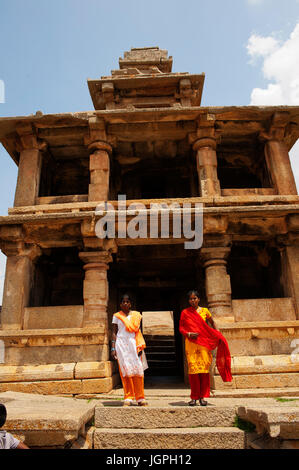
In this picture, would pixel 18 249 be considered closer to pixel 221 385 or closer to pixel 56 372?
pixel 56 372

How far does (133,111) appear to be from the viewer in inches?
304

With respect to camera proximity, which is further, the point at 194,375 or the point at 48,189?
the point at 48,189

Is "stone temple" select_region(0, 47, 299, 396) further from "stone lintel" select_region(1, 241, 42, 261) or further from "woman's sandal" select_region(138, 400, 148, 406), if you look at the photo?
"woman's sandal" select_region(138, 400, 148, 406)

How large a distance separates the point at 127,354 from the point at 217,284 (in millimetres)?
2597

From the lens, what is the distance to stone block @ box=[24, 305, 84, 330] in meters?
6.59

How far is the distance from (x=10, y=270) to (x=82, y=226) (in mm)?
1831

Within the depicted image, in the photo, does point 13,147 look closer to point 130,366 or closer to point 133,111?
point 133,111

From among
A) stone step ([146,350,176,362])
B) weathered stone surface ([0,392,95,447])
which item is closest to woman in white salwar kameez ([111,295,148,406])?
weathered stone surface ([0,392,95,447])

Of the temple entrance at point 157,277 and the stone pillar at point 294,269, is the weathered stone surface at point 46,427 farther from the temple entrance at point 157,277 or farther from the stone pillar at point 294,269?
the temple entrance at point 157,277

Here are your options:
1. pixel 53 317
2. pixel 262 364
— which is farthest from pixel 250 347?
pixel 53 317

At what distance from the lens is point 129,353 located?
4.80m

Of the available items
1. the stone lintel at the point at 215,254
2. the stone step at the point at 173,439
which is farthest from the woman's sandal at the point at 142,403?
the stone lintel at the point at 215,254

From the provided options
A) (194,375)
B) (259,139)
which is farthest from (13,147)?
(194,375)

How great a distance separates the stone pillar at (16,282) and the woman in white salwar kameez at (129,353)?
2.72 metres
